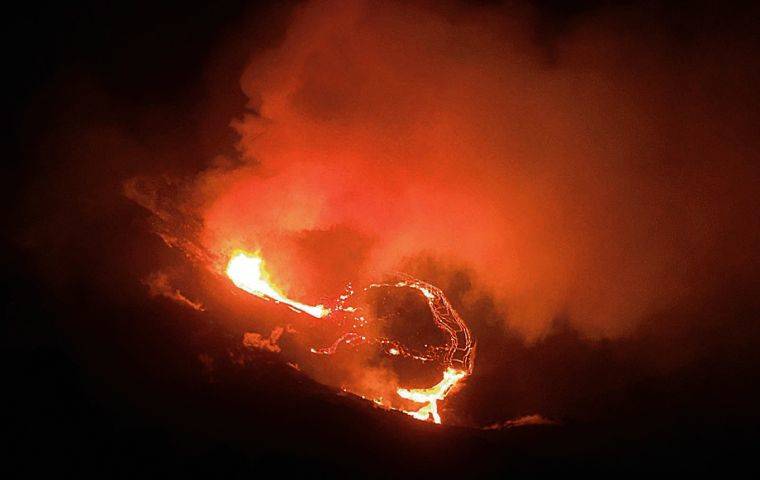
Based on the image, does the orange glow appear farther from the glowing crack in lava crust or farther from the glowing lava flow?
the glowing lava flow

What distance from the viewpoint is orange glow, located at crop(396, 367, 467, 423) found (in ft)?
24.3

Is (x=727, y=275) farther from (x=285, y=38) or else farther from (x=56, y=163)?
(x=56, y=163)

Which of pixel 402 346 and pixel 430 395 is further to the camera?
pixel 402 346

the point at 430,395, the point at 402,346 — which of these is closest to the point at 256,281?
the point at 402,346

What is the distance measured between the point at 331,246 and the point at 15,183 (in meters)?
4.62

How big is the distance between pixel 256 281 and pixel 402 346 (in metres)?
2.44

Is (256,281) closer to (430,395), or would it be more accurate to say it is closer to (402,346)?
(402,346)

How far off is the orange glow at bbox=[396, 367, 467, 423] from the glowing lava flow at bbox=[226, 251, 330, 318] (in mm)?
1737

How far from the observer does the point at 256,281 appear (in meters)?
7.61

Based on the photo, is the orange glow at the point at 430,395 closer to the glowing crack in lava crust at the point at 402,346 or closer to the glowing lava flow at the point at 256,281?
the glowing crack in lava crust at the point at 402,346

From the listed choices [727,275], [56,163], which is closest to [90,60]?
[56,163]

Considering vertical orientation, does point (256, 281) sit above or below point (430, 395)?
above

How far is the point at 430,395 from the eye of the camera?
7.65 metres

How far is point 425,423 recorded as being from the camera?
688 centimetres
